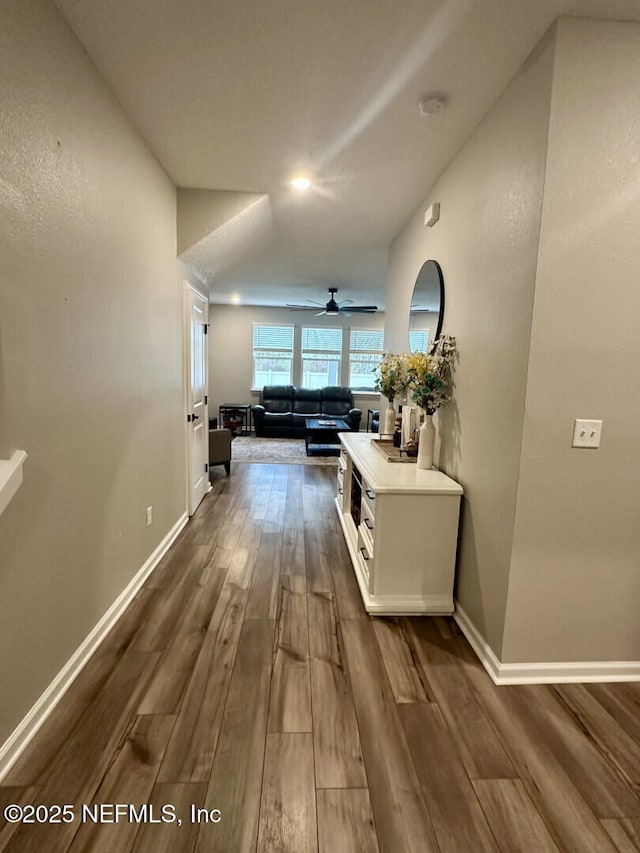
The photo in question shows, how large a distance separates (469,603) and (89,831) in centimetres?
172

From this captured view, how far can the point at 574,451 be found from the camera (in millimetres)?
1589

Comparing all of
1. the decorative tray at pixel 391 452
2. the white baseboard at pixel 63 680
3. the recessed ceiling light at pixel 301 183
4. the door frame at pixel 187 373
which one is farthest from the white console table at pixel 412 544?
the recessed ceiling light at pixel 301 183

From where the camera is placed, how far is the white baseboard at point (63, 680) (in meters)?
1.28

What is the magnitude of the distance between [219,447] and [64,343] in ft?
11.0

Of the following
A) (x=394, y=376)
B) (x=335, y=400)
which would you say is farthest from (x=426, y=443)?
(x=335, y=400)

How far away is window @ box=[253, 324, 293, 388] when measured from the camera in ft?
27.2

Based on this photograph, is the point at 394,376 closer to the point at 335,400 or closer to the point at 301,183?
the point at 301,183

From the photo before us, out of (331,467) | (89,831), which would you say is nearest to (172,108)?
(89,831)

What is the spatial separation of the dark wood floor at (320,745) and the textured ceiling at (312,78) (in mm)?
2596

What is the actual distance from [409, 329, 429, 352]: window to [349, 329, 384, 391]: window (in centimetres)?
535

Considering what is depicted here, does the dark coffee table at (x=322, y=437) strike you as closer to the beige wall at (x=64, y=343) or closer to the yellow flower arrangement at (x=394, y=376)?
the yellow flower arrangement at (x=394, y=376)

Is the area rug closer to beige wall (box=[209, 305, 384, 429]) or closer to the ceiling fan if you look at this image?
beige wall (box=[209, 305, 384, 429])

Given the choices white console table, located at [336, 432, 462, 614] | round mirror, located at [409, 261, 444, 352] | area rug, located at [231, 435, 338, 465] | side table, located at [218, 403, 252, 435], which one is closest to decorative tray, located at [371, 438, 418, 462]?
white console table, located at [336, 432, 462, 614]

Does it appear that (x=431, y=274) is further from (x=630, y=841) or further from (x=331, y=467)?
(x=331, y=467)
